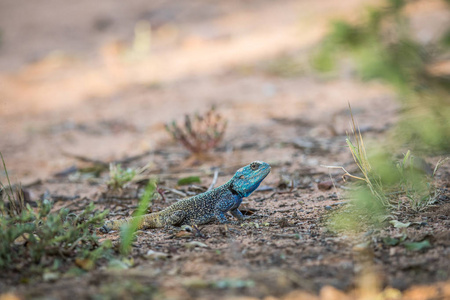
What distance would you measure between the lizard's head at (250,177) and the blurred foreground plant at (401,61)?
1.59 m

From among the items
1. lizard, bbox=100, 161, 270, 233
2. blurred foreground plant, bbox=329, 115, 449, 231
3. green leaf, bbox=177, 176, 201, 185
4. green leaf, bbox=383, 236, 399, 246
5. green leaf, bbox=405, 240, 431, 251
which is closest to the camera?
green leaf, bbox=405, 240, 431, 251

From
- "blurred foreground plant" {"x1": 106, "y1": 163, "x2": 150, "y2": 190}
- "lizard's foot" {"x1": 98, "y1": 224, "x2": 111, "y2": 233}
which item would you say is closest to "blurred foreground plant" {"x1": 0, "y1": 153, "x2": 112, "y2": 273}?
"lizard's foot" {"x1": 98, "y1": 224, "x2": 111, "y2": 233}

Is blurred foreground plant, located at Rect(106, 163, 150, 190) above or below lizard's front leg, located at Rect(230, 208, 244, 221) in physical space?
above

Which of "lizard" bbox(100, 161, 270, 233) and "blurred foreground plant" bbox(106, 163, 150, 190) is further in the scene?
"blurred foreground plant" bbox(106, 163, 150, 190)

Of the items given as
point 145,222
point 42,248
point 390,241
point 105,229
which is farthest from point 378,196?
point 42,248

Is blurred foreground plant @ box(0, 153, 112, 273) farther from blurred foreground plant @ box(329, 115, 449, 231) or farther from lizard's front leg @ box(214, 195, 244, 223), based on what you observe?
blurred foreground plant @ box(329, 115, 449, 231)

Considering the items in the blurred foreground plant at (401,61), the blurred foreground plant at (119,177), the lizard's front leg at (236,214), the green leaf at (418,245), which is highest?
the blurred foreground plant at (401,61)

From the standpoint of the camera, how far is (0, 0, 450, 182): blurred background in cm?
299

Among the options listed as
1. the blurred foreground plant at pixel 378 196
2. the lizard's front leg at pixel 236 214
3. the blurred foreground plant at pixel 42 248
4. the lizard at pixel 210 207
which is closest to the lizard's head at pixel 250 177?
the lizard at pixel 210 207

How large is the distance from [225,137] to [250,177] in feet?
11.3

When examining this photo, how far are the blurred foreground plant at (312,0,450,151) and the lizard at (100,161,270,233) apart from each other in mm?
1648

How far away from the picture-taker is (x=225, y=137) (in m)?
7.57

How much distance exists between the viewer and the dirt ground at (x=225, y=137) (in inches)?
105

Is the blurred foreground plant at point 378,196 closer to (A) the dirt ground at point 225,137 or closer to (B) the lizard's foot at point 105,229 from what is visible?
(A) the dirt ground at point 225,137
